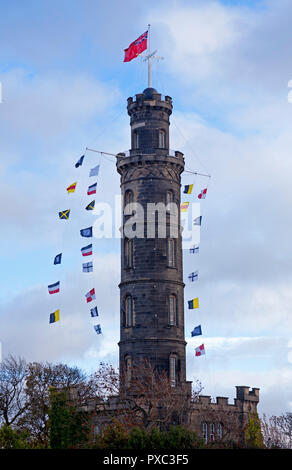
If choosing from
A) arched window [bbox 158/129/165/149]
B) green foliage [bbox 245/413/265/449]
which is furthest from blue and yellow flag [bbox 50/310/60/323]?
green foliage [bbox 245/413/265/449]

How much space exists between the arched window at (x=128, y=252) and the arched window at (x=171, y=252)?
3187mm

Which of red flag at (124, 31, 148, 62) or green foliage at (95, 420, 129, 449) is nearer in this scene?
green foliage at (95, 420, 129, 449)

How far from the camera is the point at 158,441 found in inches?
1781

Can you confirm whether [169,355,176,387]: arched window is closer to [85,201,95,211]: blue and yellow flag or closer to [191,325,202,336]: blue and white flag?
[191,325,202,336]: blue and white flag

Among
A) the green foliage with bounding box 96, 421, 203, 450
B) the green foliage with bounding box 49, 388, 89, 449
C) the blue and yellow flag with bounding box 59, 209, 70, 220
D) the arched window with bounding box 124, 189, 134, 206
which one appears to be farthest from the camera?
the arched window with bounding box 124, 189, 134, 206

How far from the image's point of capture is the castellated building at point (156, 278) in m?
68.8

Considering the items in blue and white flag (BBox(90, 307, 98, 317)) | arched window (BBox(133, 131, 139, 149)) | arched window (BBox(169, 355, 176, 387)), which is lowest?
arched window (BBox(169, 355, 176, 387))

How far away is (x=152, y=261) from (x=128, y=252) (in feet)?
8.94

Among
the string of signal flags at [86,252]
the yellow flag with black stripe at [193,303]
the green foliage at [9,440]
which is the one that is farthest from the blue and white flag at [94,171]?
the green foliage at [9,440]

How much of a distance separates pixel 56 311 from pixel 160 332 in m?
8.80

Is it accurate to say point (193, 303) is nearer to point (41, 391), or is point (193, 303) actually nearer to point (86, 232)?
point (86, 232)

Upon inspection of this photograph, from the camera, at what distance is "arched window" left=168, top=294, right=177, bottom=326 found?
231 feet

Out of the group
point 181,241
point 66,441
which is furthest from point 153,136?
point 66,441
